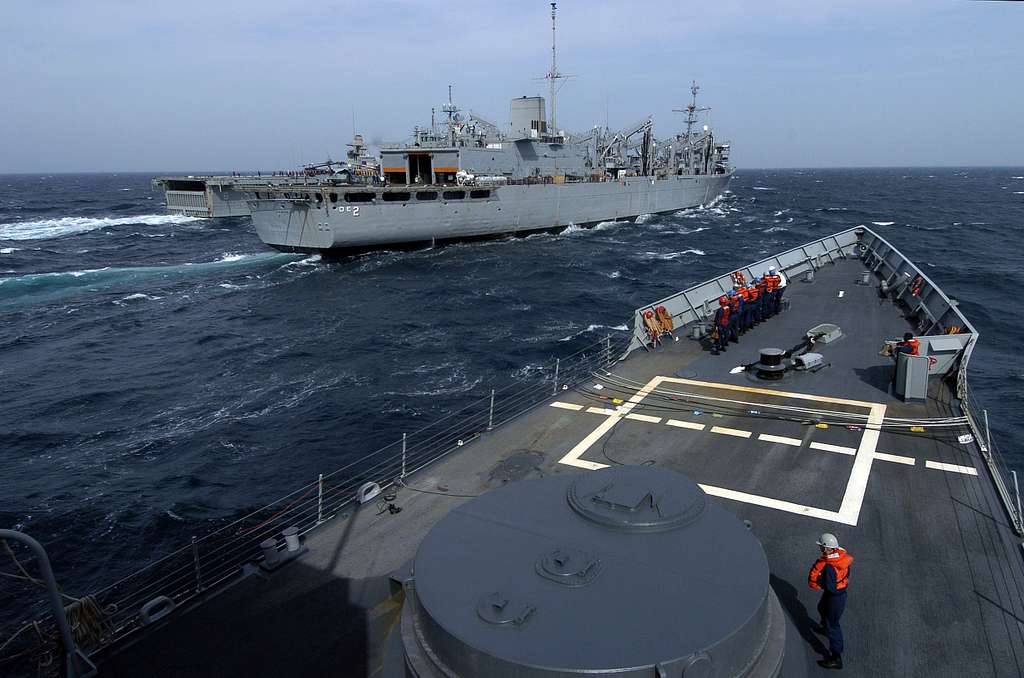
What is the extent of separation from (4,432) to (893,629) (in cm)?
2398

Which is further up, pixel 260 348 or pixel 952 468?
pixel 952 468

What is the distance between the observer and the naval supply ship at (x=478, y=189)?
47.9 m

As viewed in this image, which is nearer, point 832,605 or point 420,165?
point 832,605

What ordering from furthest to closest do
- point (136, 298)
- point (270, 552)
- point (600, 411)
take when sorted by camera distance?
point (136, 298), point (600, 411), point (270, 552)

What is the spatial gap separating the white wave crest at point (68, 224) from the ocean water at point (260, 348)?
3921 mm

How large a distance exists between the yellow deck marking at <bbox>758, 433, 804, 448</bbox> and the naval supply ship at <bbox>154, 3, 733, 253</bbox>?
132 feet

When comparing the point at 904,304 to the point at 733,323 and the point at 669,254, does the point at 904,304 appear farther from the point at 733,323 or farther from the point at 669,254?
the point at 669,254

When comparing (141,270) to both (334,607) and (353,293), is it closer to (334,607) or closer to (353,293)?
(353,293)

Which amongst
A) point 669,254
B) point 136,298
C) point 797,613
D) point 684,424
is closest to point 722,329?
point 684,424

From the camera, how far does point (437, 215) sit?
5212cm

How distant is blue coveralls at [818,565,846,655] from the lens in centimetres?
574

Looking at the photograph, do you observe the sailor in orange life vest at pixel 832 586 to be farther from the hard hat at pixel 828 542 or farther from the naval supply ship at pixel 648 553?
the naval supply ship at pixel 648 553

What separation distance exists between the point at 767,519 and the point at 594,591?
4941 mm

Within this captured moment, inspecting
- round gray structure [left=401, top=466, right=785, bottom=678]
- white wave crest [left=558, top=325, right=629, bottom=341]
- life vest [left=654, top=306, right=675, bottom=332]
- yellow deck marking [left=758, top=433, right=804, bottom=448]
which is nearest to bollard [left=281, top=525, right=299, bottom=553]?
round gray structure [left=401, top=466, right=785, bottom=678]
